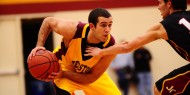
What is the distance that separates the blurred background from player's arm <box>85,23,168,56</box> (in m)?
6.27

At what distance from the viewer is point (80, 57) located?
200 inches

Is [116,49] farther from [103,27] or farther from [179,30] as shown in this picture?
[179,30]

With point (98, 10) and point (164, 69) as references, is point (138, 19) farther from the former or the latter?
point (98, 10)

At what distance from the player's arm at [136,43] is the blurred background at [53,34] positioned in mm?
6272

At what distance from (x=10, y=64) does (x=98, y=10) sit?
6.48m

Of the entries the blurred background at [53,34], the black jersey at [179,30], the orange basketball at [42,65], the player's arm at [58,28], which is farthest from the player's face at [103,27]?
the blurred background at [53,34]

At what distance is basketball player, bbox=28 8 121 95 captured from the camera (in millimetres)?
4949

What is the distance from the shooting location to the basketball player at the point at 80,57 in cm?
495

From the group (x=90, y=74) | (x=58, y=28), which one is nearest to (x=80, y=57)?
(x=90, y=74)

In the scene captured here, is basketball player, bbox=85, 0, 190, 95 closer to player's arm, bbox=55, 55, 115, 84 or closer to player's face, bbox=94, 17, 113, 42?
player's face, bbox=94, 17, 113, 42

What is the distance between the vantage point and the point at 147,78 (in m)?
11.1

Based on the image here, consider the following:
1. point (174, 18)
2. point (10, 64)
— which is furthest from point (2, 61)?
point (174, 18)

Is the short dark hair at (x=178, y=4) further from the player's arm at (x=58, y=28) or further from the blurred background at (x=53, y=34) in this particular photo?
the blurred background at (x=53, y=34)

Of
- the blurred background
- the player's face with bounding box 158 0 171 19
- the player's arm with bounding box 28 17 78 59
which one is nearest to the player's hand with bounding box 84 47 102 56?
the player's arm with bounding box 28 17 78 59
